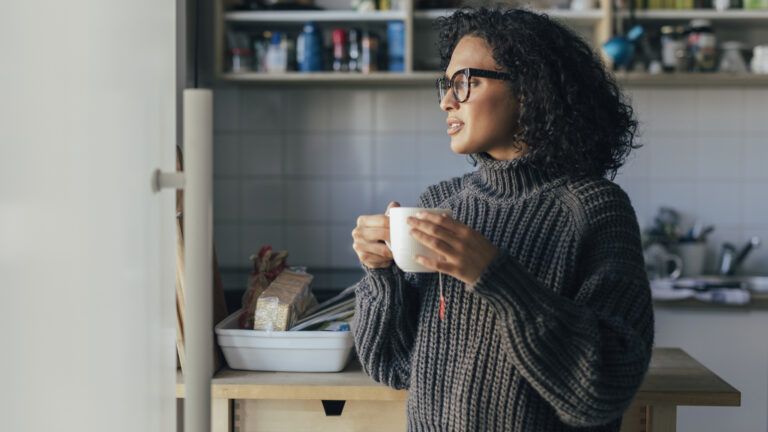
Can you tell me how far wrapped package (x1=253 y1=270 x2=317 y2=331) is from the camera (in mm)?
1572

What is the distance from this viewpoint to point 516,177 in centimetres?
124

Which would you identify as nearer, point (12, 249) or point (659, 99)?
point (12, 249)

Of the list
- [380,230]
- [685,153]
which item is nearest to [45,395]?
[380,230]

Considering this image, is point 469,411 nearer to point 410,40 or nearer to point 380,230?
point 380,230

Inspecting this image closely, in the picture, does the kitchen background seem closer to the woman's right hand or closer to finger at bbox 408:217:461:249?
the woman's right hand

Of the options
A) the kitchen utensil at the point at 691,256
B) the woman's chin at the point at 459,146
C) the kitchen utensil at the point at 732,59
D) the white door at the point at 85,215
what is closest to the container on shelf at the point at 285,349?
the woman's chin at the point at 459,146

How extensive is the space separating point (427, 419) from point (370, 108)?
7.80 feet

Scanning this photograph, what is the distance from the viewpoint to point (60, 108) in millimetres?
588

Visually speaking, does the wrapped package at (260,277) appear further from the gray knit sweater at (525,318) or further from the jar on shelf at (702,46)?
→ the jar on shelf at (702,46)

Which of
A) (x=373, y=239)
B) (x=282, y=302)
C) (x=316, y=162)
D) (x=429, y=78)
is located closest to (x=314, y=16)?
(x=429, y=78)

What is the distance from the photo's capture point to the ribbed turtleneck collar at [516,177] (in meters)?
1.23

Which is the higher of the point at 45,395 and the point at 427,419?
the point at 45,395

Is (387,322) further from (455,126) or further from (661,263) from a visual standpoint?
(661,263)

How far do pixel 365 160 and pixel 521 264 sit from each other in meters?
2.40
